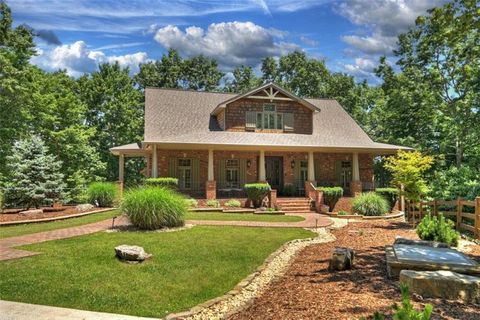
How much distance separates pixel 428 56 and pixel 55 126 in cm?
2824

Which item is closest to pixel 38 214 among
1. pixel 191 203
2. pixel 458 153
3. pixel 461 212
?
pixel 191 203

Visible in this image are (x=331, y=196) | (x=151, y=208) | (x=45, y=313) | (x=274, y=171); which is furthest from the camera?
(x=274, y=171)

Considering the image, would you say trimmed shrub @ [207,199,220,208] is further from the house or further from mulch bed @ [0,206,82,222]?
mulch bed @ [0,206,82,222]

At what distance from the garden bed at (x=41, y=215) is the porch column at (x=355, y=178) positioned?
13946mm

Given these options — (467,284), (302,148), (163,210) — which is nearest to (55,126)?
(302,148)

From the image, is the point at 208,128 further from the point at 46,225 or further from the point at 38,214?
the point at 46,225

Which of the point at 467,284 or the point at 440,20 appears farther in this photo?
the point at 440,20

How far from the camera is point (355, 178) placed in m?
23.4

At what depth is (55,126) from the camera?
1171 inches

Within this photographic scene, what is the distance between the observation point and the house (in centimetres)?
2172

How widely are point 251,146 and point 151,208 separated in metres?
10.5

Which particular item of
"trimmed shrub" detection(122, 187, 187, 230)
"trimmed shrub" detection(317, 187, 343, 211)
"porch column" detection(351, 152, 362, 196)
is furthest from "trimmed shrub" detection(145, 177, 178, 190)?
"porch column" detection(351, 152, 362, 196)

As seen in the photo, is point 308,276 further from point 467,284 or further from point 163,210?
point 163,210

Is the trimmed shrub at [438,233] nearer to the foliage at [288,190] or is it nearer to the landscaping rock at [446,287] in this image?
the landscaping rock at [446,287]
